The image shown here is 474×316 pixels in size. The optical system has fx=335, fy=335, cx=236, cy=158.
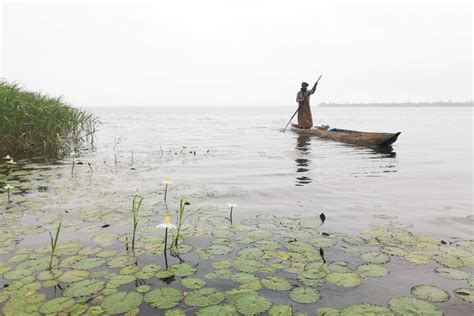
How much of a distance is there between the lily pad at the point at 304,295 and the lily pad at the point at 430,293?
3.32 ft

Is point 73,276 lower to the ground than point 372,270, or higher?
higher

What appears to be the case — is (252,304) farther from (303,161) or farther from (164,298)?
(303,161)

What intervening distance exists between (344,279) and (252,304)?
1162mm

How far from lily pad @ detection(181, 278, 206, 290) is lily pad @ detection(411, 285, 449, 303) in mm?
2168

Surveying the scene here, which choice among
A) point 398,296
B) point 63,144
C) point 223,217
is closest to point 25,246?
point 223,217

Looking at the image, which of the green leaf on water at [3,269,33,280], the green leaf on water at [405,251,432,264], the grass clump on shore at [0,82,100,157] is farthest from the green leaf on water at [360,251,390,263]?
the grass clump on shore at [0,82,100,157]

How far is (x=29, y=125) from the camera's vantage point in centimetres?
1277

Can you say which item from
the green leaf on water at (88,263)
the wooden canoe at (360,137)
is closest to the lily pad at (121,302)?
the green leaf on water at (88,263)

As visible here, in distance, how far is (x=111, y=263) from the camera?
403 centimetres

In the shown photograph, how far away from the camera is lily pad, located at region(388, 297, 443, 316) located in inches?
120

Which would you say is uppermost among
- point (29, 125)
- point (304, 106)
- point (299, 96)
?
point (299, 96)

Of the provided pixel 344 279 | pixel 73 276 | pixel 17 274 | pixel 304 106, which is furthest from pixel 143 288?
pixel 304 106

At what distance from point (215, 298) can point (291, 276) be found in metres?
0.95

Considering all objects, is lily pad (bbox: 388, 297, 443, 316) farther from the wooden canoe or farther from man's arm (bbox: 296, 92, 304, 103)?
man's arm (bbox: 296, 92, 304, 103)
